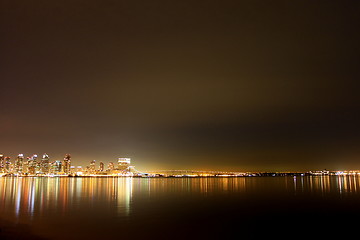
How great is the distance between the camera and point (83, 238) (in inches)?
766

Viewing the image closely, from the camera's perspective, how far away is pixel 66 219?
26.0m

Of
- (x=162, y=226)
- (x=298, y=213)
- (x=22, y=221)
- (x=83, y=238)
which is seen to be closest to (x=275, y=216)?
(x=298, y=213)

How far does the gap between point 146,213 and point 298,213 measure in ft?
46.0

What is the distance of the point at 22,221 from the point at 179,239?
1255cm

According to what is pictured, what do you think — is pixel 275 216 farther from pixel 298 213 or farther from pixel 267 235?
pixel 267 235

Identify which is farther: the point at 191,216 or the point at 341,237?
the point at 191,216

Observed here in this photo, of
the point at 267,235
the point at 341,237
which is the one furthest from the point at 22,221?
the point at 341,237

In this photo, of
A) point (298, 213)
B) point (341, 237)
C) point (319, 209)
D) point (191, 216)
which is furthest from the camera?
point (319, 209)

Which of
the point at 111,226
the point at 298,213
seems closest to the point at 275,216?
the point at 298,213

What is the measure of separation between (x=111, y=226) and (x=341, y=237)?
49.3 ft

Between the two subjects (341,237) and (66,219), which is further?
(66,219)

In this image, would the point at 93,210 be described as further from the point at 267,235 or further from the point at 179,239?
the point at 267,235

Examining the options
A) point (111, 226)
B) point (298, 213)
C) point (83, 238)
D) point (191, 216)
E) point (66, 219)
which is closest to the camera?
point (83, 238)

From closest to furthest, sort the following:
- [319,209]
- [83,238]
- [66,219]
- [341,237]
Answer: [83,238]
[341,237]
[66,219]
[319,209]
